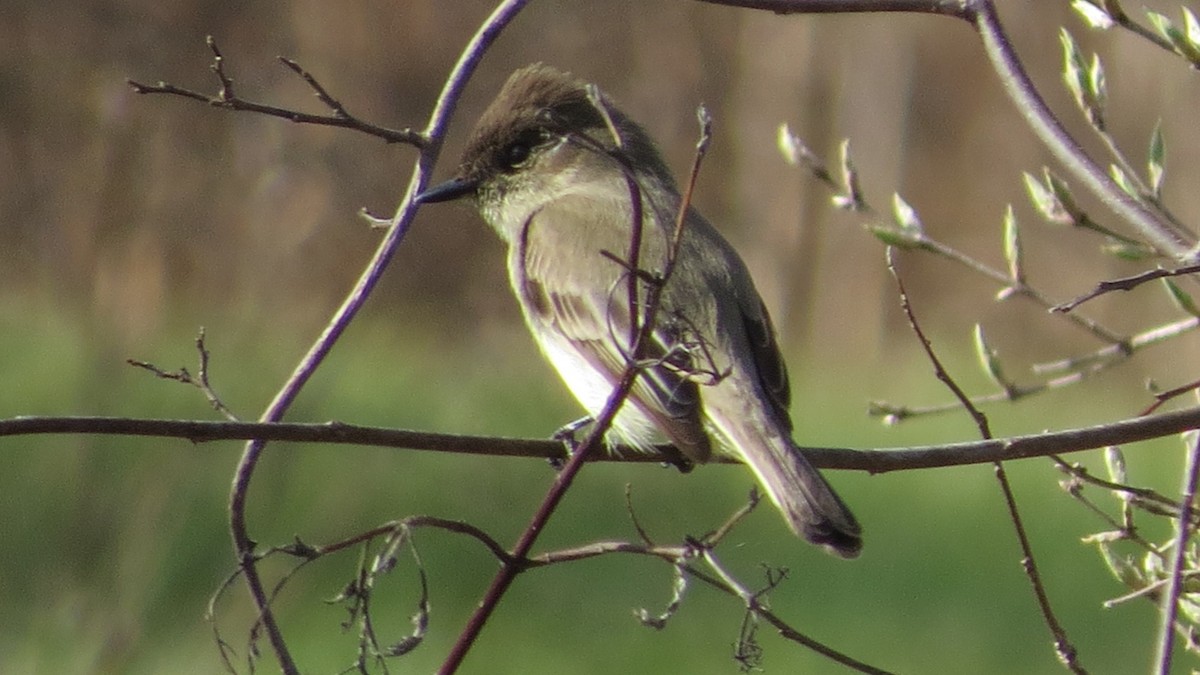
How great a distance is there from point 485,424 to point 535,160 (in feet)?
18.0

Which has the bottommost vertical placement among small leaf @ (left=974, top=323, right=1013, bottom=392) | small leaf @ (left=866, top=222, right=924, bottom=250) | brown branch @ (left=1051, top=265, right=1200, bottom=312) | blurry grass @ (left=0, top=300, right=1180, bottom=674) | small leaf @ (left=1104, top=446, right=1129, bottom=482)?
blurry grass @ (left=0, top=300, right=1180, bottom=674)

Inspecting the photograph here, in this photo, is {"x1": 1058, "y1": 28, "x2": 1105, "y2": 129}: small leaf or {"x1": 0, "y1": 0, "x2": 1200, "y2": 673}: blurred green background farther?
{"x1": 0, "y1": 0, "x2": 1200, "y2": 673}: blurred green background

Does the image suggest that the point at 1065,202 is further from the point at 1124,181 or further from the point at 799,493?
the point at 799,493

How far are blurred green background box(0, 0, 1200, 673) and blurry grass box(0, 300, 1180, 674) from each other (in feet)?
0.07

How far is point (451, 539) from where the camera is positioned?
26.0 feet

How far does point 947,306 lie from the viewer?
18.5 m

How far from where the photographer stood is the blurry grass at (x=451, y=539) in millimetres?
5441

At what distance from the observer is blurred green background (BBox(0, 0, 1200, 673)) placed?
19.2 ft

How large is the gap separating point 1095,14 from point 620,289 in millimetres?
1241

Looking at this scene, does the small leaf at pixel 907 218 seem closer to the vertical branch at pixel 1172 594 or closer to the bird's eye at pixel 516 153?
the vertical branch at pixel 1172 594

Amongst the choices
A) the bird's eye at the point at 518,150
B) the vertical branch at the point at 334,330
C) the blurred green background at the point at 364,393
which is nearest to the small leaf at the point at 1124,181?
the vertical branch at the point at 334,330

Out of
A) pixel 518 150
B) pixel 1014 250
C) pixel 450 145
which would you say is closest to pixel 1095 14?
pixel 1014 250

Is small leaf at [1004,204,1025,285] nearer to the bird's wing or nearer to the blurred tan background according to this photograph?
the bird's wing

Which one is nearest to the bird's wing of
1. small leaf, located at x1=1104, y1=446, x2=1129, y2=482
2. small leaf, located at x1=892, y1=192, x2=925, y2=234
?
small leaf, located at x1=892, y1=192, x2=925, y2=234
